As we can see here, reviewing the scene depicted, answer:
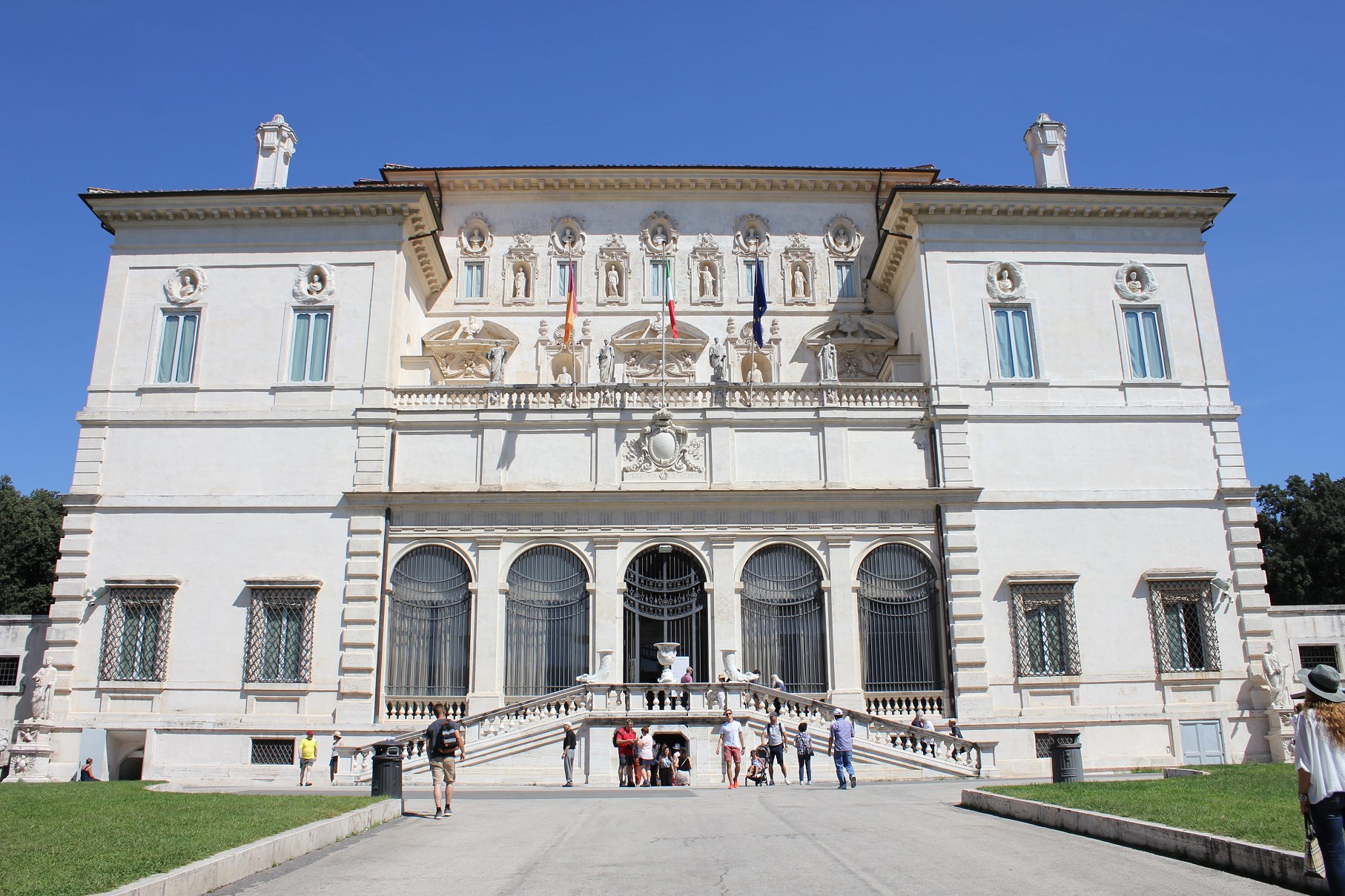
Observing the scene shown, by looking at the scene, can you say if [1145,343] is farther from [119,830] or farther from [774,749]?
[119,830]

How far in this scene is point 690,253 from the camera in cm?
3559

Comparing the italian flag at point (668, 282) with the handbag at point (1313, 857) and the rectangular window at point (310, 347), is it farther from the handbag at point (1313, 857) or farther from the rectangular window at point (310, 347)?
the handbag at point (1313, 857)

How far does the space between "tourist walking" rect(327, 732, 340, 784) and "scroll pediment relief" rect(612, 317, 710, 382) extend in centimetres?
1444

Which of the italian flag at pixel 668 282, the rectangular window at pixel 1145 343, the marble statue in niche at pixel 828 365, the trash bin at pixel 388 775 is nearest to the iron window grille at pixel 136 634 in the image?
the trash bin at pixel 388 775

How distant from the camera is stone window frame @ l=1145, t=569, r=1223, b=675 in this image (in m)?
27.8

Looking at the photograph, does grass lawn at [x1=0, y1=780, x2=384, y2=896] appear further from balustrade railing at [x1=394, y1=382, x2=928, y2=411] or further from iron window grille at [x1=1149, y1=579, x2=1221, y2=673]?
iron window grille at [x1=1149, y1=579, x2=1221, y2=673]

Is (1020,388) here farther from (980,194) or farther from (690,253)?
(690,253)

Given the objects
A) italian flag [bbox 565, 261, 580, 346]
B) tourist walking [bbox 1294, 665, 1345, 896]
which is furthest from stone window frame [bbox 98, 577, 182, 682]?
tourist walking [bbox 1294, 665, 1345, 896]

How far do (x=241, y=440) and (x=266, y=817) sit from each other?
1830cm

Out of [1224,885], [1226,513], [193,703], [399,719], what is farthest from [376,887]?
[1226,513]

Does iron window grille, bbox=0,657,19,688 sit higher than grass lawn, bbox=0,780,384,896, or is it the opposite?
iron window grille, bbox=0,657,19,688

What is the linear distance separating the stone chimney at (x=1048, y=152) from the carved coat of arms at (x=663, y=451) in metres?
15.0

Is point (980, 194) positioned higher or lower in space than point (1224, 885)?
higher

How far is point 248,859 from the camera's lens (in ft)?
33.3
